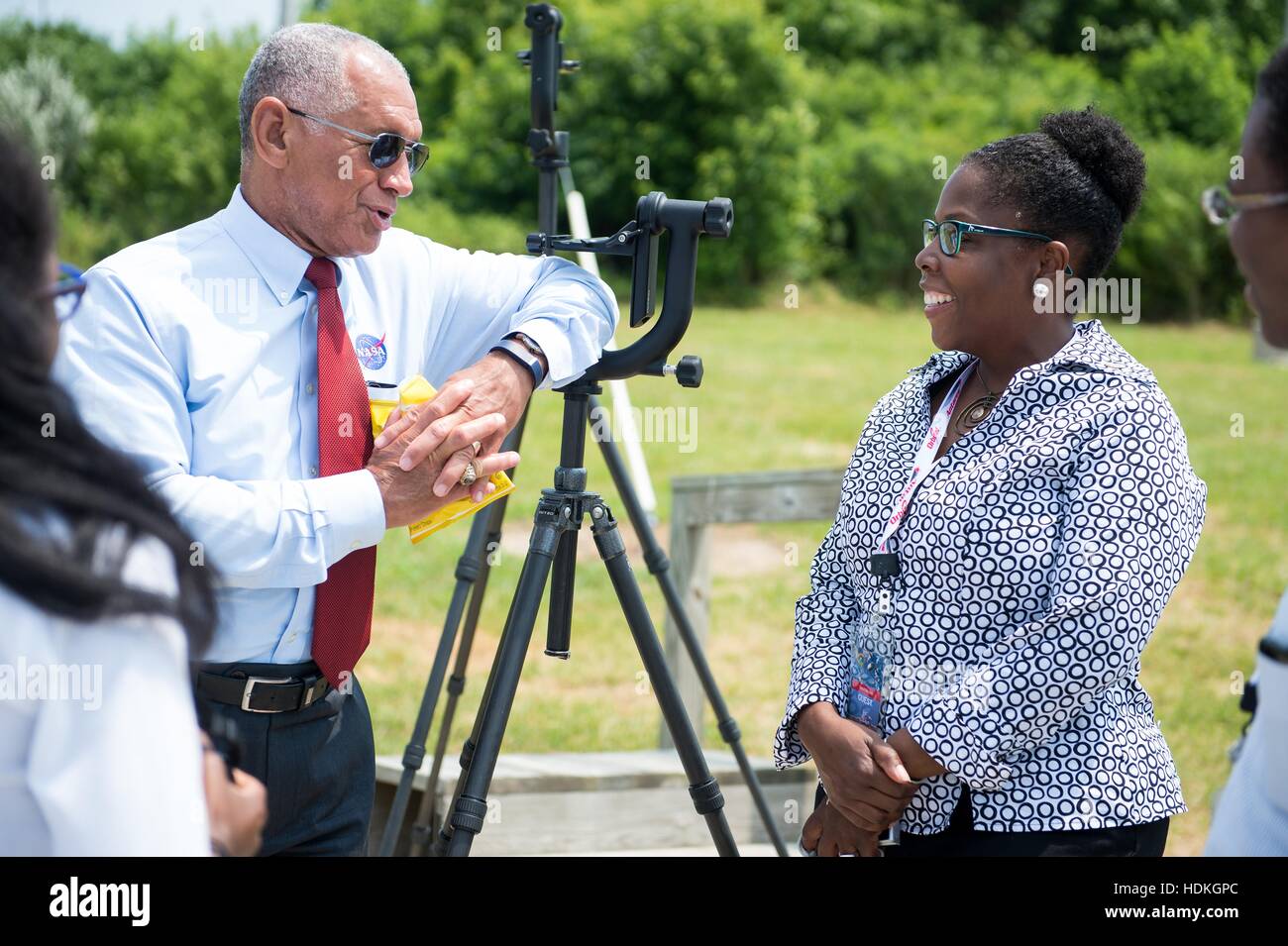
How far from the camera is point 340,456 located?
8.25ft

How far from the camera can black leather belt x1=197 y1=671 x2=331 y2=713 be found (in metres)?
2.44

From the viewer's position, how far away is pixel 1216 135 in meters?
24.7

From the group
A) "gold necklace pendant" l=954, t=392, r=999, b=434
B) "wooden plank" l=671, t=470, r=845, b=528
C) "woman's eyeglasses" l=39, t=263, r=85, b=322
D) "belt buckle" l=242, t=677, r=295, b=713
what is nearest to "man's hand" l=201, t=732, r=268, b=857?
"woman's eyeglasses" l=39, t=263, r=85, b=322

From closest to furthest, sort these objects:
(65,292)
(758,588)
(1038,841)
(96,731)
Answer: (96,731), (65,292), (1038,841), (758,588)

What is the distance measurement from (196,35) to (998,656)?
129 inches

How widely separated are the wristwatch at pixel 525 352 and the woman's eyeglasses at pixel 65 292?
3.98 ft

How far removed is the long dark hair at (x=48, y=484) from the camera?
1.23 meters

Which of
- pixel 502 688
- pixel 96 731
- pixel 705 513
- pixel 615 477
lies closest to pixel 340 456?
pixel 502 688

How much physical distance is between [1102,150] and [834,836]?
1452 millimetres

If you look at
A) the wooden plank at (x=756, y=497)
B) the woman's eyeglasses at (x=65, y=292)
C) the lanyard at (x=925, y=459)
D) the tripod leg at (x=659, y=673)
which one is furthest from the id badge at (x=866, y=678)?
the wooden plank at (x=756, y=497)

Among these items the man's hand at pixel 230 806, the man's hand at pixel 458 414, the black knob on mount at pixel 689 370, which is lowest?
the man's hand at pixel 230 806

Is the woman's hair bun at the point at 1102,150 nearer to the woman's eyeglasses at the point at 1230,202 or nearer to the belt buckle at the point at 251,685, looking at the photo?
the woman's eyeglasses at the point at 1230,202

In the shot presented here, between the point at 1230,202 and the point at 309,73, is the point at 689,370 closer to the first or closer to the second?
the point at 309,73

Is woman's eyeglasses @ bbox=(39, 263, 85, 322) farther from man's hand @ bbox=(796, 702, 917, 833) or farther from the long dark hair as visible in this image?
man's hand @ bbox=(796, 702, 917, 833)
